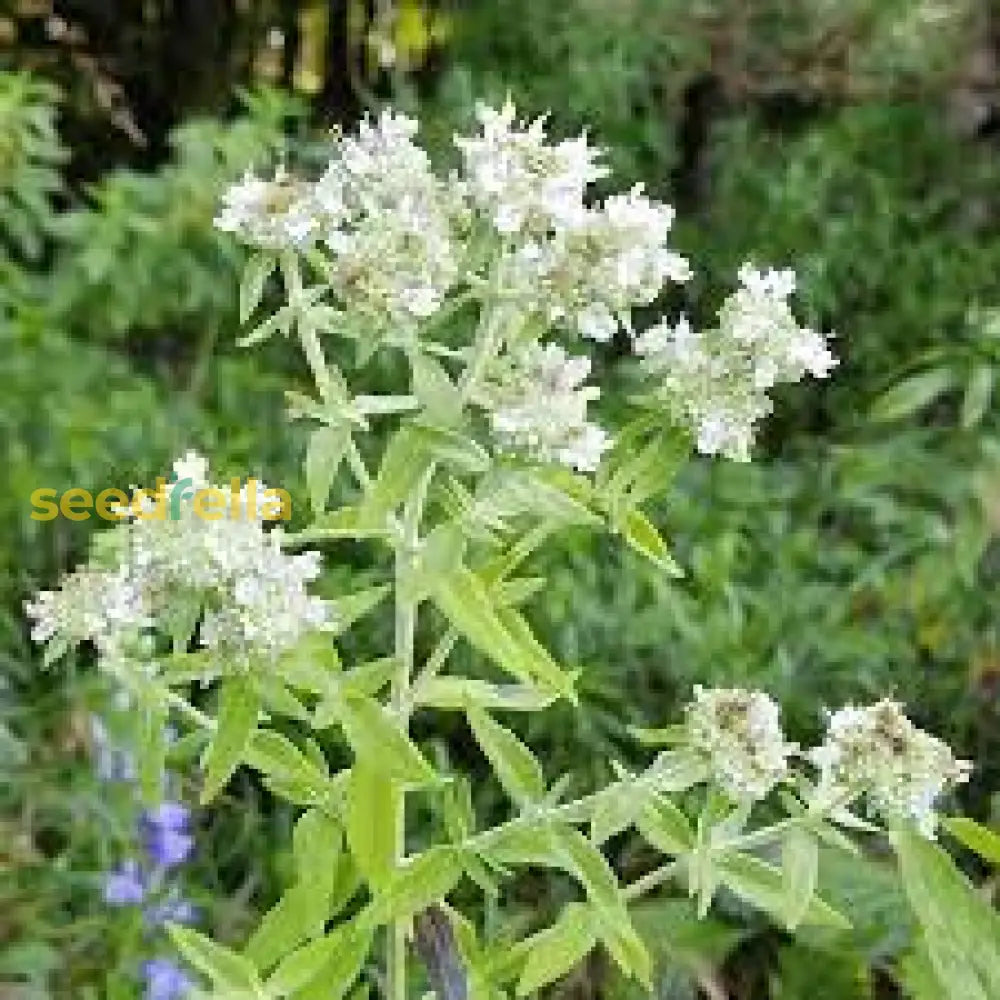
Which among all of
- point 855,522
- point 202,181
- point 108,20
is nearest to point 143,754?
point 855,522

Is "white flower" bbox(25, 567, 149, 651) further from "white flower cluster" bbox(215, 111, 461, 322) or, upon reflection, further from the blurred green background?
the blurred green background

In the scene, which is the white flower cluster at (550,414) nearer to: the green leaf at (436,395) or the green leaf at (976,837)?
the green leaf at (436,395)

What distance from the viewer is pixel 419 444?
146 centimetres

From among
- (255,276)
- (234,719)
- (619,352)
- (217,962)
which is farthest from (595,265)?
(619,352)

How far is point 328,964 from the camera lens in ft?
5.24

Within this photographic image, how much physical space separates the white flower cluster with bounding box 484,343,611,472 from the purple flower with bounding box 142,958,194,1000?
1.10m

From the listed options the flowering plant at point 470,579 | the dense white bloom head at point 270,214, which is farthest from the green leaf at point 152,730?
the dense white bloom head at point 270,214

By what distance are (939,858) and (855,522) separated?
196 cm

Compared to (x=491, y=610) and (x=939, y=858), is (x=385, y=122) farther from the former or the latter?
(x=939, y=858)

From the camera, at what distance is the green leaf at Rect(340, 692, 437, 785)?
4.72ft

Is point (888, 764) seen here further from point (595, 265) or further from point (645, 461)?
point (595, 265)

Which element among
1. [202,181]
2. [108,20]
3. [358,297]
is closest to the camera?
[358,297]

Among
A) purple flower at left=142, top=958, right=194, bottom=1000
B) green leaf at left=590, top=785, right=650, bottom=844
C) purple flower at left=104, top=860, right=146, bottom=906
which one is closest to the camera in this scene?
green leaf at left=590, top=785, right=650, bottom=844

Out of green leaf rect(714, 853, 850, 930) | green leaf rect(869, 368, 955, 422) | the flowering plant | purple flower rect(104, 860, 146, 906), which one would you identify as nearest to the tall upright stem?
the flowering plant
